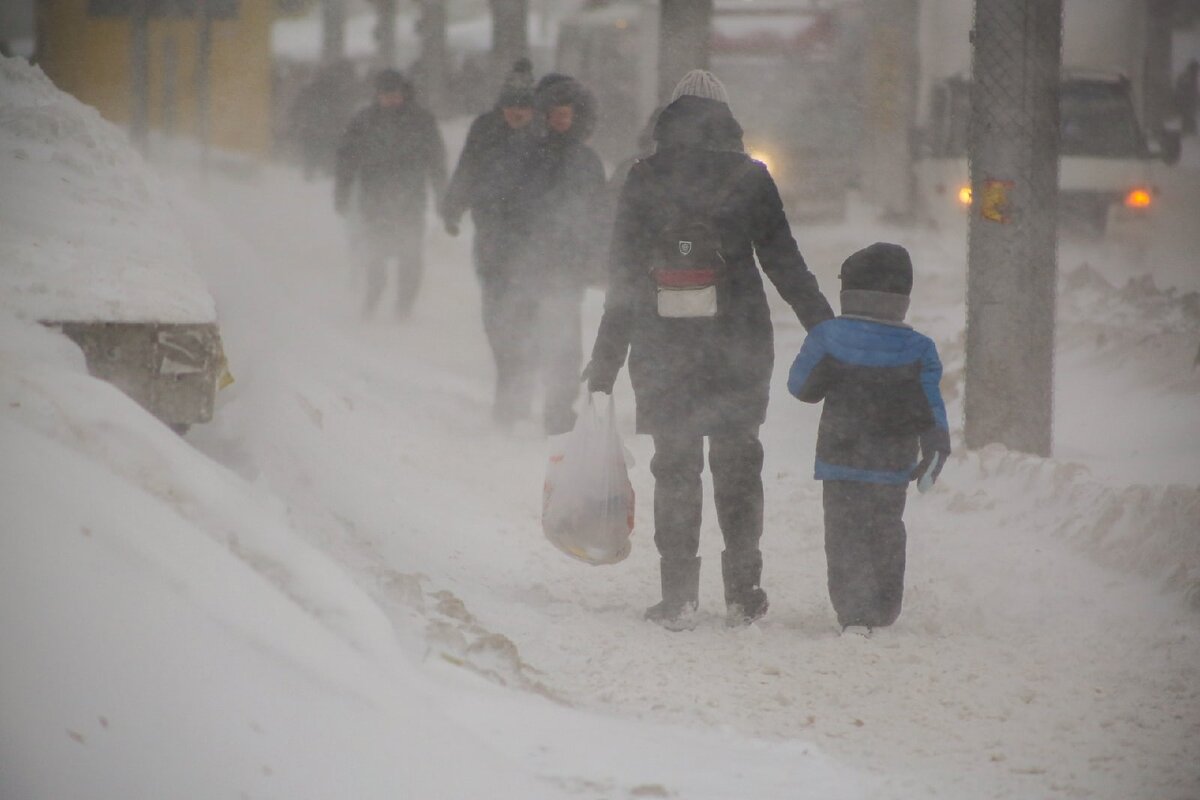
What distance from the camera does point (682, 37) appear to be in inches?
430

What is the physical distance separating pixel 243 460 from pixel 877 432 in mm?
2107

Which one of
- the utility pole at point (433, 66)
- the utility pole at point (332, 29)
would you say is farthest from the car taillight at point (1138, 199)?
the utility pole at point (332, 29)

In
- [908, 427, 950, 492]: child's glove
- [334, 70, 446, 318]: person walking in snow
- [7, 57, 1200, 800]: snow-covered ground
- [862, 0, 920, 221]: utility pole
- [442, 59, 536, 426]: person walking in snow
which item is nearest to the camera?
[7, 57, 1200, 800]: snow-covered ground

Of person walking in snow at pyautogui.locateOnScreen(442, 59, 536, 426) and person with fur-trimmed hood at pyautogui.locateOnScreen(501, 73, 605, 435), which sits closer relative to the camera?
person with fur-trimmed hood at pyautogui.locateOnScreen(501, 73, 605, 435)

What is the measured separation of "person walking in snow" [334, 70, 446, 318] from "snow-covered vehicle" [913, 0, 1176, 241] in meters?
5.70

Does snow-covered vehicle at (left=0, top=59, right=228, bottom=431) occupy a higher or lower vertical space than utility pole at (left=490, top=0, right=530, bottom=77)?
lower

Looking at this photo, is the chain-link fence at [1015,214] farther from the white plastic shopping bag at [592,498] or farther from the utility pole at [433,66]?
the utility pole at [433,66]

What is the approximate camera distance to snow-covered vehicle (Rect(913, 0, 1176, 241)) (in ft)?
54.1

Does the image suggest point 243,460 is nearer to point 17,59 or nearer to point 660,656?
point 660,656

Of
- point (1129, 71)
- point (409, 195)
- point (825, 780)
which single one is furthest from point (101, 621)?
point (1129, 71)

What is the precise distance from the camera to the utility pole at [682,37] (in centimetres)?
1091

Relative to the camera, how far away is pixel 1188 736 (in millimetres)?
4145

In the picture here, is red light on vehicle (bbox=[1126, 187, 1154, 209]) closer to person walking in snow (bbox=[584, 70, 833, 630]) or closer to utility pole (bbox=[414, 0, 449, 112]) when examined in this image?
person walking in snow (bbox=[584, 70, 833, 630])

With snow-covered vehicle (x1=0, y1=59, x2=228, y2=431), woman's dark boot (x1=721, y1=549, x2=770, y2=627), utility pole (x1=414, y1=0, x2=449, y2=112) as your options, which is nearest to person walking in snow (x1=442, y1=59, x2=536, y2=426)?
snow-covered vehicle (x1=0, y1=59, x2=228, y2=431)
